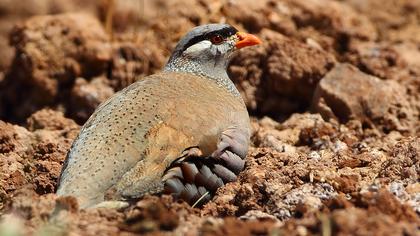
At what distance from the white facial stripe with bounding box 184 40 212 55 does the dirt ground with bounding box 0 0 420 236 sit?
3.63ft

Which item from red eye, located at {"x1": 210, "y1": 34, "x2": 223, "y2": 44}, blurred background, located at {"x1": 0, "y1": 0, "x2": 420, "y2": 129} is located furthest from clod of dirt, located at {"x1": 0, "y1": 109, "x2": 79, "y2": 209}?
red eye, located at {"x1": 210, "y1": 34, "x2": 223, "y2": 44}

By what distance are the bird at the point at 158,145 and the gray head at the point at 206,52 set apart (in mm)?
632

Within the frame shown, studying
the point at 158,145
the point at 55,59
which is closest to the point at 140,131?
the point at 158,145

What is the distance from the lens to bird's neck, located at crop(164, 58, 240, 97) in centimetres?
819

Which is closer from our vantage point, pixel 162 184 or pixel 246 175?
pixel 162 184

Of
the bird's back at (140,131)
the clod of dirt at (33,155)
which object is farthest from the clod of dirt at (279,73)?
the bird's back at (140,131)

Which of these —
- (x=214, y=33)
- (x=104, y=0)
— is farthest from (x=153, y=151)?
(x=104, y=0)

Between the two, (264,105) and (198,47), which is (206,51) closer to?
(198,47)

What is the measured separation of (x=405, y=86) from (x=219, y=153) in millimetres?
3840

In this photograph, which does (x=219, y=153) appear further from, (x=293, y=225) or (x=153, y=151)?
(x=293, y=225)

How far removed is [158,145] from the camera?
636 cm

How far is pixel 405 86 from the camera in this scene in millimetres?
9703

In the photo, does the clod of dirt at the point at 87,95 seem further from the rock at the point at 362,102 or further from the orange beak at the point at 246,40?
the rock at the point at 362,102

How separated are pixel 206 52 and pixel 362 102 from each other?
1941 millimetres
